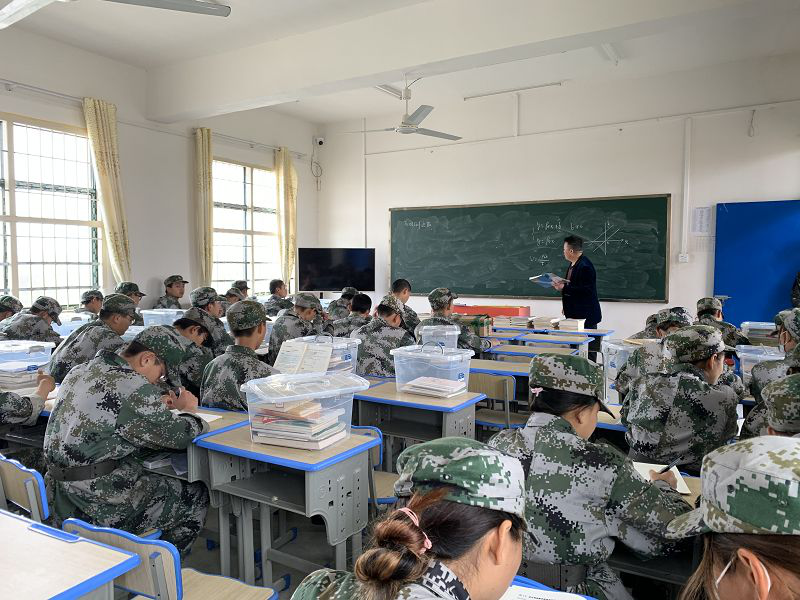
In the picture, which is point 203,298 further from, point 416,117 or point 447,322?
point 416,117

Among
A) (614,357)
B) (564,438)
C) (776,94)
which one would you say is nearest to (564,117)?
(776,94)

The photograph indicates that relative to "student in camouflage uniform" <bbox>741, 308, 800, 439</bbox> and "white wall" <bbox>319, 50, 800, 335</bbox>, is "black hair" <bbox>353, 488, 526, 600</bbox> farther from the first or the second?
"white wall" <bbox>319, 50, 800, 335</bbox>

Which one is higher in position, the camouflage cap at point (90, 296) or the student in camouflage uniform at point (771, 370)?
the camouflage cap at point (90, 296)

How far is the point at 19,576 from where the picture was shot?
4.61 feet

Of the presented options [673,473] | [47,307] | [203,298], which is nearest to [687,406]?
[673,473]

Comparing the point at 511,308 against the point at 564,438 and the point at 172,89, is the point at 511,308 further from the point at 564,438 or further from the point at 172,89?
the point at 564,438

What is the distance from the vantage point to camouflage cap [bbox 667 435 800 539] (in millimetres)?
829

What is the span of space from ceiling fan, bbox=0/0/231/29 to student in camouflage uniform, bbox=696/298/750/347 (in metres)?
4.34

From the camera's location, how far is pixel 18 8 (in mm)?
3217

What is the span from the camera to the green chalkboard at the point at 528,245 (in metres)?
7.95

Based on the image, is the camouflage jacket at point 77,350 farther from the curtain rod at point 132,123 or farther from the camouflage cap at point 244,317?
the curtain rod at point 132,123

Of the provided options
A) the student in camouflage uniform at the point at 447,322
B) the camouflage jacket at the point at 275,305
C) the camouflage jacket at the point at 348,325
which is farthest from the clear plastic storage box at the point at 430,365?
the camouflage jacket at the point at 275,305

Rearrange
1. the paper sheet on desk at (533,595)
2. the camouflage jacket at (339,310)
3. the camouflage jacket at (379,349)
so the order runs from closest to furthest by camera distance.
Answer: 1. the paper sheet on desk at (533,595)
2. the camouflage jacket at (379,349)
3. the camouflage jacket at (339,310)

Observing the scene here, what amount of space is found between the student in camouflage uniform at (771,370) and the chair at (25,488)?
2617mm
